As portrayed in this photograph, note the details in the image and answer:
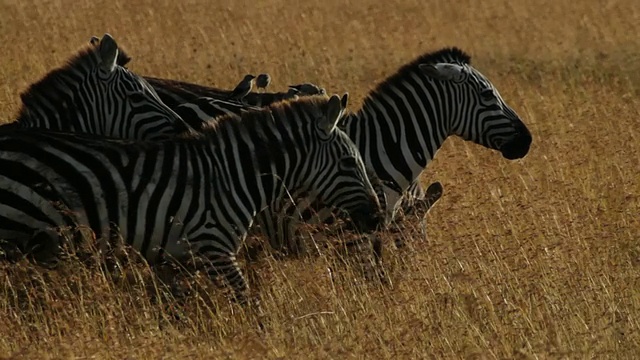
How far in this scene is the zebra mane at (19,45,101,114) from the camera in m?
8.84

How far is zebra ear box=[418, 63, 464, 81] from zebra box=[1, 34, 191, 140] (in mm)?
1956

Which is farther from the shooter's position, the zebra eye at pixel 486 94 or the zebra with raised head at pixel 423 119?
the zebra eye at pixel 486 94

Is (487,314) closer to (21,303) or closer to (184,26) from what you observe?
(21,303)

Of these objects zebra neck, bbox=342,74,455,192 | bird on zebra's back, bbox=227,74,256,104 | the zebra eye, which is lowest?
zebra neck, bbox=342,74,455,192

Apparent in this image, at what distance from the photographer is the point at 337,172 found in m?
7.97

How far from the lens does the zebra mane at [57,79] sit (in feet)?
29.0

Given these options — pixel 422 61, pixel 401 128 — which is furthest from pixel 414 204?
pixel 422 61

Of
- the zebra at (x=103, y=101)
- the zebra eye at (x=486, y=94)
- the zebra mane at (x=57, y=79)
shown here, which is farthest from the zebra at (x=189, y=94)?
the zebra eye at (x=486, y=94)

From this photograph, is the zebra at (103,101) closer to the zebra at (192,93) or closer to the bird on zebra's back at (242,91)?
the zebra at (192,93)

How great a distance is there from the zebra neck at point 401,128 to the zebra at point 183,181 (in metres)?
1.20

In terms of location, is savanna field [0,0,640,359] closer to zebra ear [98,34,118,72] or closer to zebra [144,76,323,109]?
zebra [144,76,323,109]

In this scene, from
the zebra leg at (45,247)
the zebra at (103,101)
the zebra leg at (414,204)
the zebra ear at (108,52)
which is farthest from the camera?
the zebra ear at (108,52)

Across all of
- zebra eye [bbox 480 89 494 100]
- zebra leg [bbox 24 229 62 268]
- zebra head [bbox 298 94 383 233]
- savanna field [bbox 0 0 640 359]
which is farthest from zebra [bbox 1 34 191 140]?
zebra eye [bbox 480 89 494 100]

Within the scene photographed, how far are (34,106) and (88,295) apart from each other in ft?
7.82
